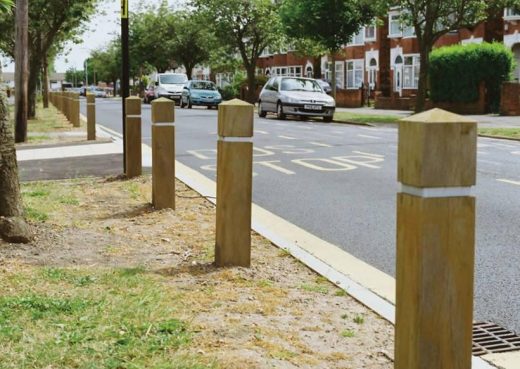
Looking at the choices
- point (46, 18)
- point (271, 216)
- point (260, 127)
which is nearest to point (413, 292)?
point (271, 216)

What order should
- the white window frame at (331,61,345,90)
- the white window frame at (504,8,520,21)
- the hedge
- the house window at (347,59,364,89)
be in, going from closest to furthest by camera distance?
the hedge
the white window frame at (504,8,520,21)
the house window at (347,59,364,89)
the white window frame at (331,61,345,90)

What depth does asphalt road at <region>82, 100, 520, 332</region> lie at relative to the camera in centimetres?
588

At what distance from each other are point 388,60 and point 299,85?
84.7 ft

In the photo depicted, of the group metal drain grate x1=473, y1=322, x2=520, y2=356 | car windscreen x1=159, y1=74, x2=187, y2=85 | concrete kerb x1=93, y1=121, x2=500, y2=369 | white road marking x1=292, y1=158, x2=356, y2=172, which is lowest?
metal drain grate x1=473, y1=322, x2=520, y2=356

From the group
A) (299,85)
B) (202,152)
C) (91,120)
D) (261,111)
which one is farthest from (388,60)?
(202,152)

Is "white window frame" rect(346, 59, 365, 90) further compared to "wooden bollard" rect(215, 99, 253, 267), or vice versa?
"white window frame" rect(346, 59, 365, 90)

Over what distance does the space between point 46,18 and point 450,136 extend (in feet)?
96.1

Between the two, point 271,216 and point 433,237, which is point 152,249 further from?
point 433,237

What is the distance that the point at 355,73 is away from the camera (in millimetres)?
60094

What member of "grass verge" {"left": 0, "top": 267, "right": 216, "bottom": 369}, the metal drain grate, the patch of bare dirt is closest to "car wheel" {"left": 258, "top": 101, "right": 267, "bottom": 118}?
the patch of bare dirt

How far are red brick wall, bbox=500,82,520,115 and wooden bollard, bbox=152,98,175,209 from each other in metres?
25.6

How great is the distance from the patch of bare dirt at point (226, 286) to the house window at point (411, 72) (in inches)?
1723

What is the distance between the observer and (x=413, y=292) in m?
2.77

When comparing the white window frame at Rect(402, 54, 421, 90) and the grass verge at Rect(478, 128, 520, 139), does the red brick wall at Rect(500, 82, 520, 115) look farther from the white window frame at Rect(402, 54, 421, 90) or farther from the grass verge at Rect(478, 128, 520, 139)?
the white window frame at Rect(402, 54, 421, 90)
